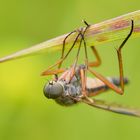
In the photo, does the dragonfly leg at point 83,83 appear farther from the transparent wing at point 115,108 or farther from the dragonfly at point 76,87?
the transparent wing at point 115,108

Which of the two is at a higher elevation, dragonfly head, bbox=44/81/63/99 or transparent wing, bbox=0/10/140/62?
transparent wing, bbox=0/10/140/62

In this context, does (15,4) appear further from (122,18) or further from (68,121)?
(122,18)

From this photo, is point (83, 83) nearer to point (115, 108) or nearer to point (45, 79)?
point (115, 108)

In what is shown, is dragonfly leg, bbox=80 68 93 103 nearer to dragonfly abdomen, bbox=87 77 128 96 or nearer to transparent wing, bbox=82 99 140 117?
transparent wing, bbox=82 99 140 117

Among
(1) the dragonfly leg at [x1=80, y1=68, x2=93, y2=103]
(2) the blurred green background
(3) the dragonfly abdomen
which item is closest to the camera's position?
(1) the dragonfly leg at [x1=80, y1=68, x2=93, y2=103]

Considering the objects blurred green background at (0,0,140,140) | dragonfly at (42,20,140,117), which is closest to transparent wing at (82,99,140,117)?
dragonfly at (42,20,140,117)

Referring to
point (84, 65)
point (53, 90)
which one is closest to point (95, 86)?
point (84, 65)
